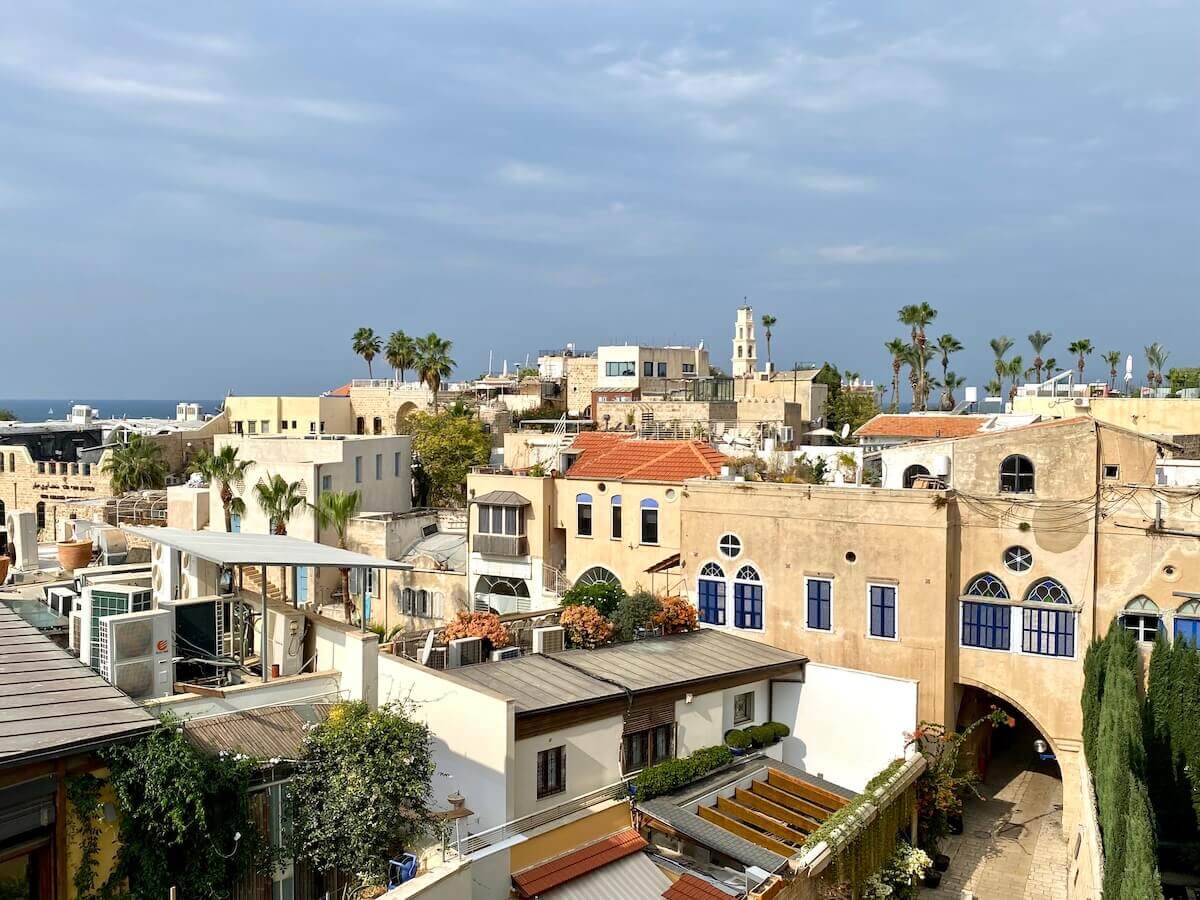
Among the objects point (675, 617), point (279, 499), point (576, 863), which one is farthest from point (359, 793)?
point (279, 499)

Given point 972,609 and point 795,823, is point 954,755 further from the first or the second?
point 795,823

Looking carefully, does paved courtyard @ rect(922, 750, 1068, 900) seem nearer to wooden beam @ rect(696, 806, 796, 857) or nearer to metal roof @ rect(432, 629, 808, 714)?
wooden beam @ rect(696, 806, 796, 857)

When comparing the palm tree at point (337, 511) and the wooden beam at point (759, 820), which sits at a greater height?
the palm tree at point (337, 511)

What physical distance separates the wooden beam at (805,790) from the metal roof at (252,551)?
939cm

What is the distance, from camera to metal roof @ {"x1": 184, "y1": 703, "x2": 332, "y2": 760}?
12461mm

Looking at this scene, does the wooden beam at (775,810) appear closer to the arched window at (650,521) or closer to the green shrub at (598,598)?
the green shrub at (598,598)

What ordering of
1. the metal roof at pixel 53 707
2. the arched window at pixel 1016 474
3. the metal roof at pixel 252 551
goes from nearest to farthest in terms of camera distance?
1. the metal roof at pixel 53 707
2. the metal roof at pixel 252 551
3. the arched window at pixel 1016 474

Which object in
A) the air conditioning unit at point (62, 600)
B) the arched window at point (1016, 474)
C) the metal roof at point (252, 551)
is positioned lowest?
the air conditioning unit at point (62, 600)

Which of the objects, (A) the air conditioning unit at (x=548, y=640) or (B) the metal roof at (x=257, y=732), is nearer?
(B) the metal roof at (x=257, y=732)

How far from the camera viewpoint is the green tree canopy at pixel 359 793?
12539 millimetres

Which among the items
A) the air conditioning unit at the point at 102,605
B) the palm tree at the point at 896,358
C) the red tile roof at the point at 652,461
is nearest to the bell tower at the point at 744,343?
the palm tree at the point at 896,358

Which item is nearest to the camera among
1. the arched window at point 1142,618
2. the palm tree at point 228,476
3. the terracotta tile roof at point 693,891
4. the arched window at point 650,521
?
the terracotta tile roof at point 693,891

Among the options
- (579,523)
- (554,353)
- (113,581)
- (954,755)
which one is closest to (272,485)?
(579,523)

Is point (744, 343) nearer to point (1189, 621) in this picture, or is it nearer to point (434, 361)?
point (434, 361)
